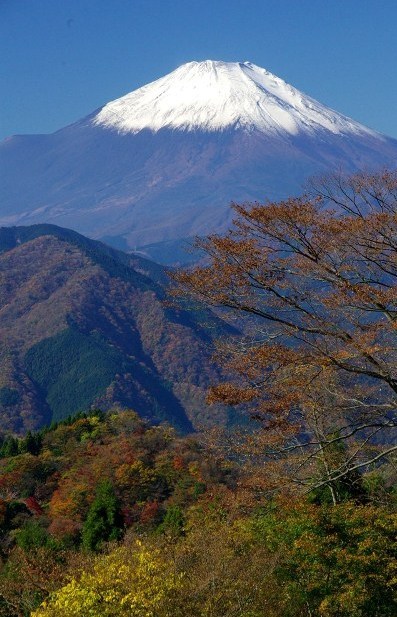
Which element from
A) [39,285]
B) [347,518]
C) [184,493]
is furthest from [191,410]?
[347,518]

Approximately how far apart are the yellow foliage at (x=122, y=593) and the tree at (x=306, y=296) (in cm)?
226

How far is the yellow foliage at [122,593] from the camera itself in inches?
395

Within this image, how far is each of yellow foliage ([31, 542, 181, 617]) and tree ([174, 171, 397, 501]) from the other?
7.40 ft

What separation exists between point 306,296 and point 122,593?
4.57 meters

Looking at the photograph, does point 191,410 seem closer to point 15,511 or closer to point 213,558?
point 15,511

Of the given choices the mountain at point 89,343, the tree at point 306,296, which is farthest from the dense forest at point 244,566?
the mountain at point 89,343

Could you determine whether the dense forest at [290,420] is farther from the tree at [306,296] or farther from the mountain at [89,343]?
the mountain at [89,343]

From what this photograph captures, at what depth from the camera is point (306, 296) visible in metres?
9.87

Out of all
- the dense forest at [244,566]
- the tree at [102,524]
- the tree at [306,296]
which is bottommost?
the tree at [102,524]

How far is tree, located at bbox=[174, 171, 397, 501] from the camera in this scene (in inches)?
380

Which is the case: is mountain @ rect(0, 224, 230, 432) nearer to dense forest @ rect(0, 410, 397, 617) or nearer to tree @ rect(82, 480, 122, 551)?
tree @ rect(82, 480, 122, 551)

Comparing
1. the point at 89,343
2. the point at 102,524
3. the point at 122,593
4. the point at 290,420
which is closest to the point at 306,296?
the point at 290,420

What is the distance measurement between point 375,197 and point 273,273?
1.62 metres

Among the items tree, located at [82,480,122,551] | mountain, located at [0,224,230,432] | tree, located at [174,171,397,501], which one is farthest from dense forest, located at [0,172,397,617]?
mountain, located at [0,224,230,432]
